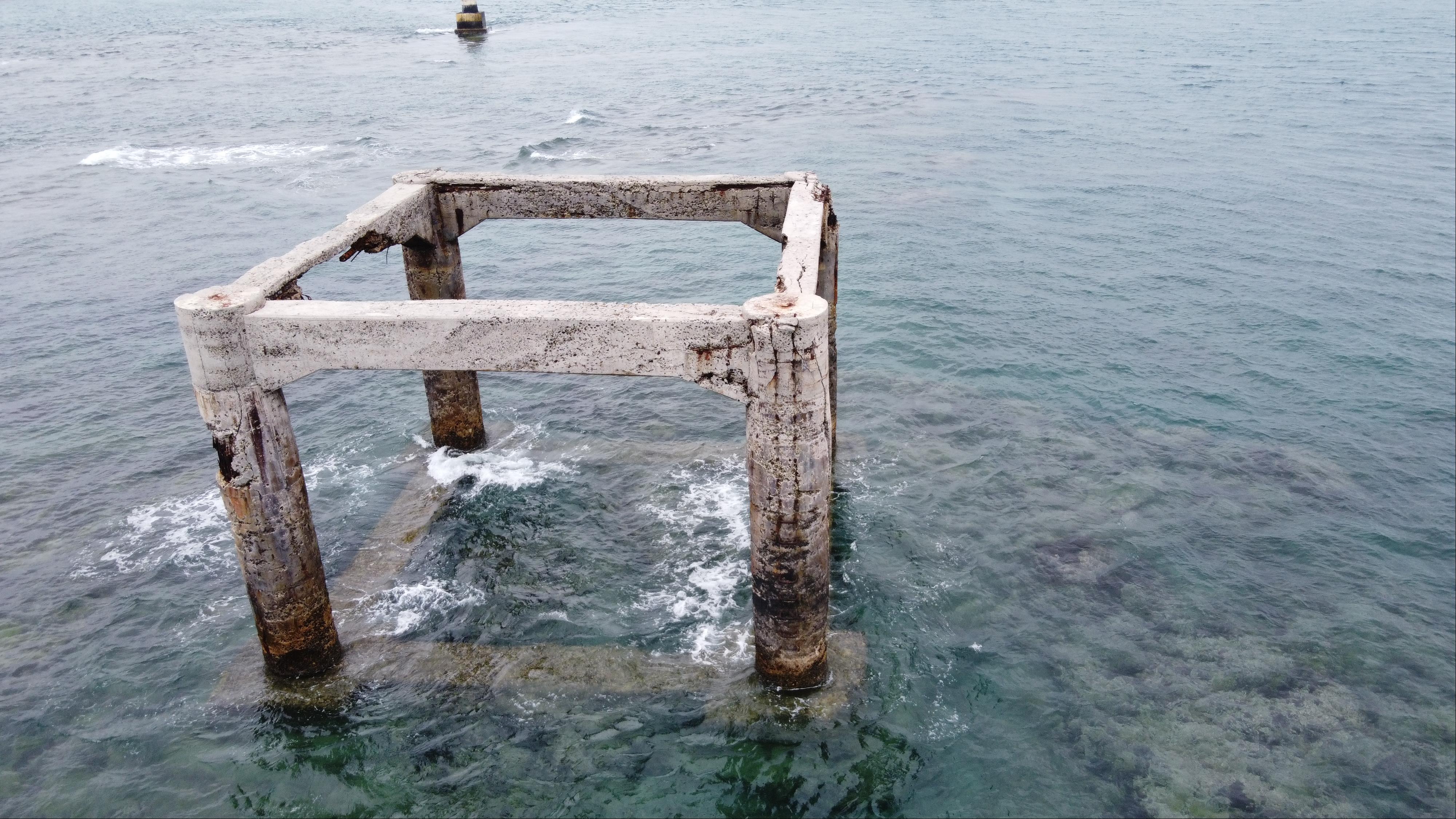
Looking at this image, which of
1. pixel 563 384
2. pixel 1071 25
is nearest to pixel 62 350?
pixel 563 384

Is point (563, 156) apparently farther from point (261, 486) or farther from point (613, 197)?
point (261, 486)

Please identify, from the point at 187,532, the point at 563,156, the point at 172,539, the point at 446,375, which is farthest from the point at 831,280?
the point at 563,156

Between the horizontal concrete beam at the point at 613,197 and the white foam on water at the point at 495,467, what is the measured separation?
4039mm

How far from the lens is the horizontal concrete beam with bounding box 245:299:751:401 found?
9750 mm

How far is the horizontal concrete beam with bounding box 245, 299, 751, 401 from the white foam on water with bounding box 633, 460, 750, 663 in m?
4.09

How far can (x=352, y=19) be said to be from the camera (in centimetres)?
8369

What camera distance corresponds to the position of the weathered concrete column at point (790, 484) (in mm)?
9555

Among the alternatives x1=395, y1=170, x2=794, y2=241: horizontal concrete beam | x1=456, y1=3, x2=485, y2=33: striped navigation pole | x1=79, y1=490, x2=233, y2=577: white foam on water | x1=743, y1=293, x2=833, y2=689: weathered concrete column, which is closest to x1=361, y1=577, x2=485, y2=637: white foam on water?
x1=79, y1=490, x2=233, y2=577: white foam on water

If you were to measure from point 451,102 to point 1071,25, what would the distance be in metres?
39.5

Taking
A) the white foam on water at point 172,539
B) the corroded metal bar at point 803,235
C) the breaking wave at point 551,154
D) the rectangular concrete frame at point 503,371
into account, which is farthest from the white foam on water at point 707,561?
the breaking wave at point 551,154

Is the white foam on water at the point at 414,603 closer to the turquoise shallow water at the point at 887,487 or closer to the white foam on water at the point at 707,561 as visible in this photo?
the turquoise shallow water at the point at 887,487

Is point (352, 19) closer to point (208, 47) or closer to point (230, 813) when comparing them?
point (208, 47)

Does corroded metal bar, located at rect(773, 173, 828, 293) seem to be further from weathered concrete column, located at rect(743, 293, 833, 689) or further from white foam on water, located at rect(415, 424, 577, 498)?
white foam on water, located at rect(415, 424, 577, 498)

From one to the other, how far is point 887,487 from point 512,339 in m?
8.46
